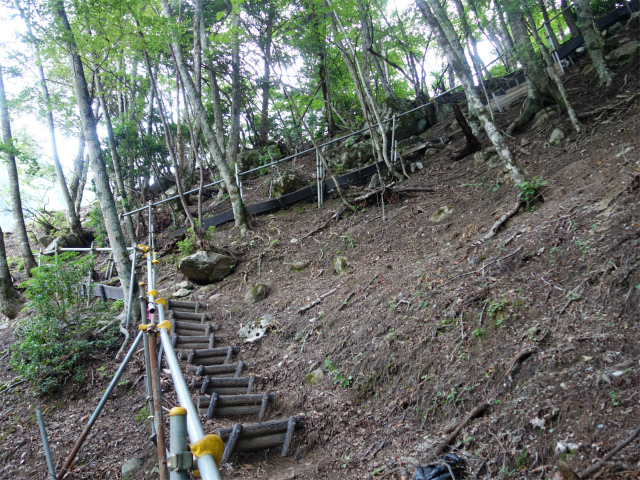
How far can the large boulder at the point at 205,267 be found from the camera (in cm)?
878

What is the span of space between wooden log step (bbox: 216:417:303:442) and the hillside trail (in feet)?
0.67

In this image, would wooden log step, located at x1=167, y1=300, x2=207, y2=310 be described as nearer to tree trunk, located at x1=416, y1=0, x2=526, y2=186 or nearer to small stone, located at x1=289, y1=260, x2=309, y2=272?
small stone, located at x1=289, y1=260, x2=309, y2=272

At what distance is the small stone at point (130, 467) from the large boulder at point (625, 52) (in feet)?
41.1

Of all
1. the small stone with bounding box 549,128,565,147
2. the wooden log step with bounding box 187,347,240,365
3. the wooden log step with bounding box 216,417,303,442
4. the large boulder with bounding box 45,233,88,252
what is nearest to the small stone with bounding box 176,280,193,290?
the wooden log step with bounding box 187,347,240,365

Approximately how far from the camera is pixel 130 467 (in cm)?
414

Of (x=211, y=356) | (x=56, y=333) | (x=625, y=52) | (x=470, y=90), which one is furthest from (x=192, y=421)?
(x=625, y=52)

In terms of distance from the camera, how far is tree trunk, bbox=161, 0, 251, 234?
9.50 m

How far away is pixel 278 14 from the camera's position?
1464cm

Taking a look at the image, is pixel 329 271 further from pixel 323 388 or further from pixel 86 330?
pixel 86 330

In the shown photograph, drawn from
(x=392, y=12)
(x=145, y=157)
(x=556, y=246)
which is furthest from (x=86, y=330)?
(x=392, y=12)

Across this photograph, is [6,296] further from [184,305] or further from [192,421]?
[192,421]

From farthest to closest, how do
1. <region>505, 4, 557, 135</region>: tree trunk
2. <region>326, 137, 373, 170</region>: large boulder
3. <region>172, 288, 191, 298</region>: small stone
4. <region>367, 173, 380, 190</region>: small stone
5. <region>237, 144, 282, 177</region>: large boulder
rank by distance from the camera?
<region>237, 144, 282, 177</region>: large boulder → <region>326, 137, 373, 170</region>: large boulder → <region>367, 173, 380, 190</region>: small stone → <region>505, 4, 557, 135</region>: tree trunk → <region>172, 288, 191, 298</region>: small stone

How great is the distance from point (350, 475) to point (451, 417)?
104 centimetres

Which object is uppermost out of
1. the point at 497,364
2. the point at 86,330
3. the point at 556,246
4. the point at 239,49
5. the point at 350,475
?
the point at 239,49
